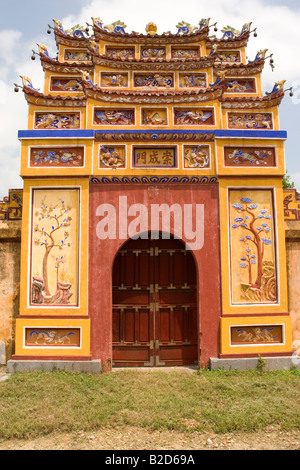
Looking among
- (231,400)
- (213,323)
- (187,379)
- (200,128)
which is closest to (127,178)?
(200,128)

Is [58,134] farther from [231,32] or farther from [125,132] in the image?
[231,32]

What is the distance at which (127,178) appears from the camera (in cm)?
759

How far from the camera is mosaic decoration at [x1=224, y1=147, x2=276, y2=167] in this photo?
7.76 metres

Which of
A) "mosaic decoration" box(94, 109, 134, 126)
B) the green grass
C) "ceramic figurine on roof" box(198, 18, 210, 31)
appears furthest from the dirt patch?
"ceramic figurine on roof" box(198, 18, 210, 31)

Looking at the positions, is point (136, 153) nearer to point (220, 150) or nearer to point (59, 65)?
point (220, 150)

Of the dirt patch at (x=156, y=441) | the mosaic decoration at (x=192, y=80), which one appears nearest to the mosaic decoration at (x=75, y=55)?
the mosaic decoration at (x=192, y=80)

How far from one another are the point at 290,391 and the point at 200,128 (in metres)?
5.33

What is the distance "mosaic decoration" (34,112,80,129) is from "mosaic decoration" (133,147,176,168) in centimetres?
148

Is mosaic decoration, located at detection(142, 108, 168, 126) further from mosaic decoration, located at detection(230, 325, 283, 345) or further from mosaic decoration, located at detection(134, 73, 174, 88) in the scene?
mosaic decoration, located at detection(230, 325, 283, 345)

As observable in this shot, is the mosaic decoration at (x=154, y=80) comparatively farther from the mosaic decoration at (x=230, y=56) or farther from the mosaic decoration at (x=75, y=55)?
the mosaic decoration at (x=230, y=56)

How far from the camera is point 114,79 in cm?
852

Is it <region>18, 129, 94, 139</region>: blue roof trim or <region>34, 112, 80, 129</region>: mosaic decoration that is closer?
<region>18, 129, 94, 139</region>: blue roof trim

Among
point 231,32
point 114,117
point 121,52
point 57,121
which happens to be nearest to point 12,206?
point 57,121

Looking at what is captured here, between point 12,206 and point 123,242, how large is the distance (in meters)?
2.78
